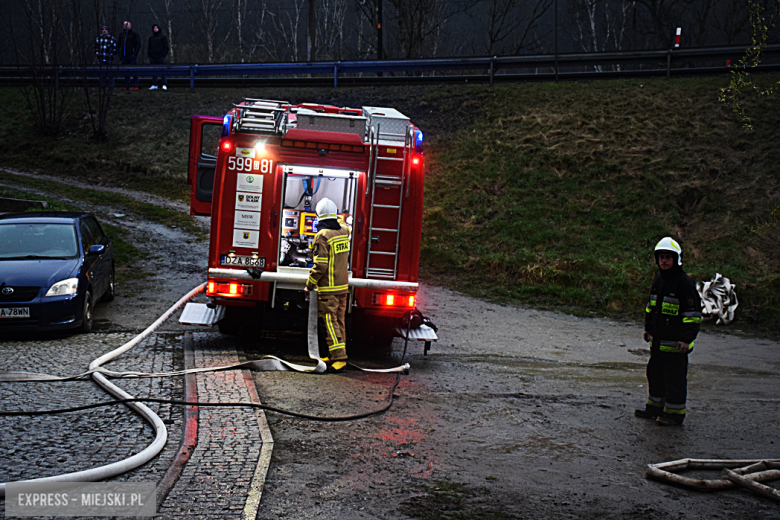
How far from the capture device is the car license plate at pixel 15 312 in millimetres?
8766

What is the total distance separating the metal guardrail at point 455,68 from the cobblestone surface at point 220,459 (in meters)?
18.6

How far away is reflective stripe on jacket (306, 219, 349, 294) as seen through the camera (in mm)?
8078

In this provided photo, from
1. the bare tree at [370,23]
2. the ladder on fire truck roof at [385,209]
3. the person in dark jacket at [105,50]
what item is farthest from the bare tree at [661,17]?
the ladder on fire truck roof at [385,209]

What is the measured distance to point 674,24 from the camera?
35594 millimetres

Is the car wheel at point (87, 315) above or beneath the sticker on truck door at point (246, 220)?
beneath

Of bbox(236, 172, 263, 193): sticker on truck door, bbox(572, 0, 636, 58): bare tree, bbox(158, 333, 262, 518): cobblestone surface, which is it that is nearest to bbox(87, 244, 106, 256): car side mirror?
bbox(236, 172, 263, 193): sticker on truck door

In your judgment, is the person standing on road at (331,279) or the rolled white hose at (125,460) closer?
the rolled white hose at (125,460)

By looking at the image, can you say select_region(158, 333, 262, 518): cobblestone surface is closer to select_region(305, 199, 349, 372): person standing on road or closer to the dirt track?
the dirt track

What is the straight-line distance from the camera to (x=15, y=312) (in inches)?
347

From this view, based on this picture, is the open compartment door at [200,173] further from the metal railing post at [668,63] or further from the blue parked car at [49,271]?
the metal railing post at [668,63]

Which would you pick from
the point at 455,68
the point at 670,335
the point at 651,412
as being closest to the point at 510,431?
the point at 651,412

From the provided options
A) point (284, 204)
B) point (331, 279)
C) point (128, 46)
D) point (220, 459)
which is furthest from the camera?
point (128, 46)

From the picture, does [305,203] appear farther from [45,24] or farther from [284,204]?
[45,24]

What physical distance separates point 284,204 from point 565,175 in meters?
11.5
